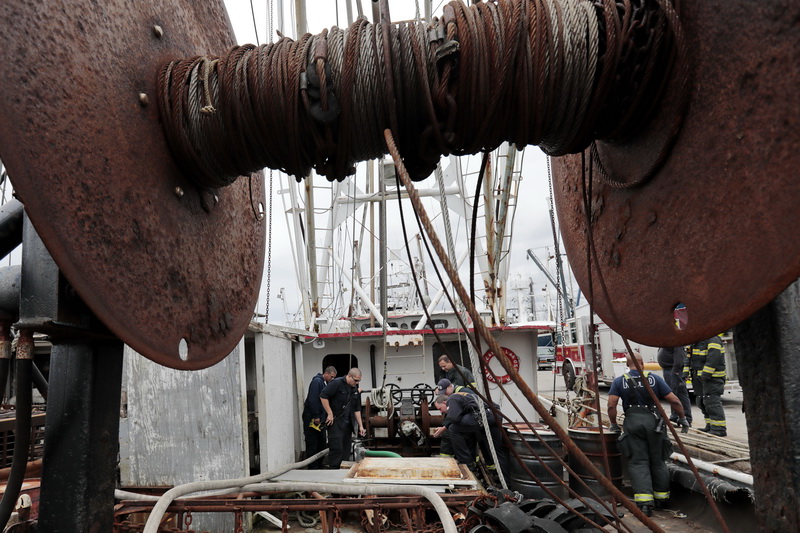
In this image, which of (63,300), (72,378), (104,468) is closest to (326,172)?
(63,300)

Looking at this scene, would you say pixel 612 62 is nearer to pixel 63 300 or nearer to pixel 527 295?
pixel 63 300

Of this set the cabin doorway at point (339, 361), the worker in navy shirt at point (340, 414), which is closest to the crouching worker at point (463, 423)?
the worker in navy shirt at point (340, 414)

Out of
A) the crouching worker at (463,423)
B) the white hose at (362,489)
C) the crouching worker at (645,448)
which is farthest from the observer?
the crouching worker at (463,423)

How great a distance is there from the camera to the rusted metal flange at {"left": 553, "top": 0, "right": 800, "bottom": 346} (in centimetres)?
81

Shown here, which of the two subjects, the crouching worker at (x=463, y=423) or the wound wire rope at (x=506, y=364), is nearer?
the wound wire rope at (x=506, y=364)

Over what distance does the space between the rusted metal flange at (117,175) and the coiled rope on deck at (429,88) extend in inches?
4.4

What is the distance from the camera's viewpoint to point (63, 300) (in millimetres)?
1218

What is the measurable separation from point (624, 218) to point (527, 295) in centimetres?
6033

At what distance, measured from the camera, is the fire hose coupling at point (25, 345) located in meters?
1.30

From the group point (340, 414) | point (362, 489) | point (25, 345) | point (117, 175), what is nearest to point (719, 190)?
point (117, 175)

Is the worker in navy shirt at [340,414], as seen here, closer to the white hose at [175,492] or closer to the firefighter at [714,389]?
the white hose at [175,492]

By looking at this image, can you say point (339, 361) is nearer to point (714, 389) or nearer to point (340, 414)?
point (340, 414)

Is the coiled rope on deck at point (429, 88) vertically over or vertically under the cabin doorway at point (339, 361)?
over

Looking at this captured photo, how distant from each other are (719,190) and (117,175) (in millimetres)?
1156
